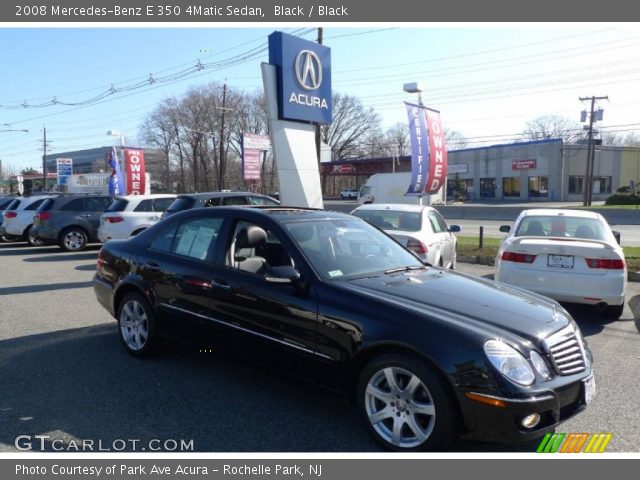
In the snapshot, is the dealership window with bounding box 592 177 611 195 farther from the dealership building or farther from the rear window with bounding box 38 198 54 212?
the rear window with bounding box 38 198 54 212

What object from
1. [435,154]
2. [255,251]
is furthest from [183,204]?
[435,154]

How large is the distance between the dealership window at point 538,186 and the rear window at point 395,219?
51437 millimetres

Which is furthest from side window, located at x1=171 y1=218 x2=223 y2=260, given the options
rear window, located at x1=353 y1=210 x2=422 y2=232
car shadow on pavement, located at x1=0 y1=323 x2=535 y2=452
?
rear window, located at x1=353 y1=210 x2=422 y2=232

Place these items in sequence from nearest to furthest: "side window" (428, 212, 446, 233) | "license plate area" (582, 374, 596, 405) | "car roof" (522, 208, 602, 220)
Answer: "license plate area" (582, 374, 596, 405), "car roof" (522, 208, 602, 220), "side window" (428, 212, 446, 233)

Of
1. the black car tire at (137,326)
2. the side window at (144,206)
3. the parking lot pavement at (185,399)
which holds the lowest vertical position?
the parking lot pavement at (185,399)

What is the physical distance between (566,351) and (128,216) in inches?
486

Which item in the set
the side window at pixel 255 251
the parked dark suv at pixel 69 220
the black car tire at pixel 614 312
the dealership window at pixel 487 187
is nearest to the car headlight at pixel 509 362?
the side window at pixel 255 251

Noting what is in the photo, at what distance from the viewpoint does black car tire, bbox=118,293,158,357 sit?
205 inches

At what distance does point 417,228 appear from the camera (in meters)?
9.08

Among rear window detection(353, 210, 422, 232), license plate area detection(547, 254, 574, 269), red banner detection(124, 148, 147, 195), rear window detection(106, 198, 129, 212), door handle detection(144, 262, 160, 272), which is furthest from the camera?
red banner detection(124, 148, 147, 195)

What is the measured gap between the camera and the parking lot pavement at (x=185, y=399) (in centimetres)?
365

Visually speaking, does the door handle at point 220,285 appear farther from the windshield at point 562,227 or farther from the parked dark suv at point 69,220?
the parked dark suv at point 69,220
